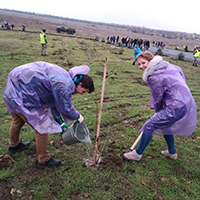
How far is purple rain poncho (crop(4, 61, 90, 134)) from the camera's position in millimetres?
2043

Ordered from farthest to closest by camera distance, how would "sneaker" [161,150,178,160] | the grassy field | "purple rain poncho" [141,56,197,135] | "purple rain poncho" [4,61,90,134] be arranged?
"sneaker" [161,150,178,160], the grassy field, "purple rain poncho" [141,56,197,135], "purple rain poncho" [4,61,90,134]

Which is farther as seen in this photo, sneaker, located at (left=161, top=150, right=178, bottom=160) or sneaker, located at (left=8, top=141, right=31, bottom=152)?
sneaker, located at (left=161, top=150, right=178, bottom=160)

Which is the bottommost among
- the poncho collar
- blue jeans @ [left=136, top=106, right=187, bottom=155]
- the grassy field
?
the grassy field

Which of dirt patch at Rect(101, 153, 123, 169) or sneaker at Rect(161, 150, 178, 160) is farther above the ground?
sneaker at Rect(161, 150, 178, 160)

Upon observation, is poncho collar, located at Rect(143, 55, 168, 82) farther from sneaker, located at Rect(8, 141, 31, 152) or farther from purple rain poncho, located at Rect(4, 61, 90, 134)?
sneaker, located at Rect(8, 141, 31, 152)

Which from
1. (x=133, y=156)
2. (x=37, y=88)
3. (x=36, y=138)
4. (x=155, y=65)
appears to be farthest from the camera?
(x=133, y=156)

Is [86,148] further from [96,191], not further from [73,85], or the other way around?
[73,85]

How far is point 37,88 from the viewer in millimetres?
2084

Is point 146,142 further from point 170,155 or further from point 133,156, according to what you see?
point 170,155

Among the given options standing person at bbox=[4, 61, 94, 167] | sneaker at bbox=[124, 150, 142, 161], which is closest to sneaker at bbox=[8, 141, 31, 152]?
standing person at bbox=[4, 61, 94, 167]

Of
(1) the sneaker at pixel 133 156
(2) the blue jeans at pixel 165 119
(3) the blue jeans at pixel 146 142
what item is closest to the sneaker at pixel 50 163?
(1) the sneaker at pixel 133 156

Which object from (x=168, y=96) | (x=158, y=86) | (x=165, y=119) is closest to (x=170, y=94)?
(x=168, y=96)

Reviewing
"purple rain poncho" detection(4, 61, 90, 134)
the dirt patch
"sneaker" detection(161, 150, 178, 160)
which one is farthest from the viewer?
"sneaker" detection(161, 150, 178, 160)

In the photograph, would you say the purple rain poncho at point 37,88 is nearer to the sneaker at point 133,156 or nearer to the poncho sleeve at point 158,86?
the poncho sleeve at point 158,86
